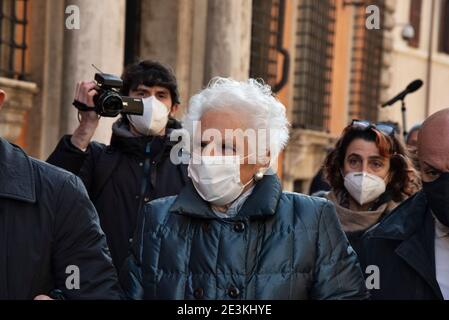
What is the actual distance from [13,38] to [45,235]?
6359 mm

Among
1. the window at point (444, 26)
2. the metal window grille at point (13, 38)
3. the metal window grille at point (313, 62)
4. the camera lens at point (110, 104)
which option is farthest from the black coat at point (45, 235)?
the window at point (444, 26)

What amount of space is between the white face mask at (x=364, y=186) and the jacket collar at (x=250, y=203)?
4.99 feet

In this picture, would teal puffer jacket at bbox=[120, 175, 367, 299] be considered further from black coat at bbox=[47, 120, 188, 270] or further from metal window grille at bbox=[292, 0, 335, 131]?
metal window grille at bbox=[292, 0, 335, 131]

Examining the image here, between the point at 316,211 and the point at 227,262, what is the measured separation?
0.31 metres

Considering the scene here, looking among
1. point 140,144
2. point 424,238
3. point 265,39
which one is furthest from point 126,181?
point 265,39

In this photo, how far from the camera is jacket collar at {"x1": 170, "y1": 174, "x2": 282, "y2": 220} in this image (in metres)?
Answer: 2.89

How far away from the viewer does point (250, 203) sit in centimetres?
292

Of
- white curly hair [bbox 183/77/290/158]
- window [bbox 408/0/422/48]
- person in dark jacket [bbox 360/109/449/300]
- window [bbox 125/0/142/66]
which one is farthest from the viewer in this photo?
window [bbox 408/0/422/48]

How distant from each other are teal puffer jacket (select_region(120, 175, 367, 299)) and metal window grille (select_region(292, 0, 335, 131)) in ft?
39.5

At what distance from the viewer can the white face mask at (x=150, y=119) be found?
4.45 metres

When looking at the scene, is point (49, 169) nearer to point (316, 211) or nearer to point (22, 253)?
point (22, 253)

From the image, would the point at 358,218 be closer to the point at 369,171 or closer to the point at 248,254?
the point at 369,171

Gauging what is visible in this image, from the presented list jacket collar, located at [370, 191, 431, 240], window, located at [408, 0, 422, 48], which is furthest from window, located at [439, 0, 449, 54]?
jacket collar, located at [370, 191, 431, 240]

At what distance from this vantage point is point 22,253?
265 cm
